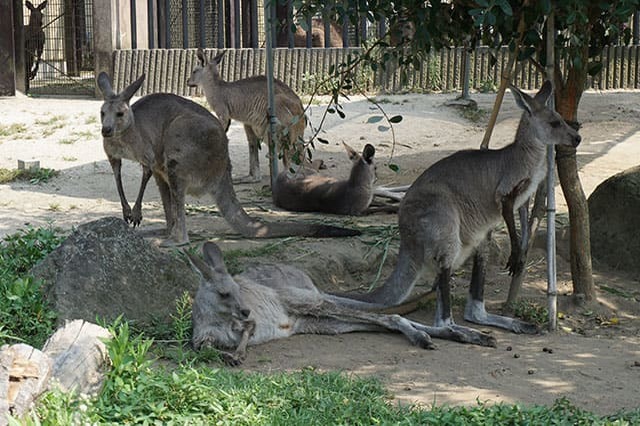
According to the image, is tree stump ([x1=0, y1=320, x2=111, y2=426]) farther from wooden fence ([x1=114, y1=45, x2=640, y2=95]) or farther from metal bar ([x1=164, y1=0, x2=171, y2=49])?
metal bar ([x1=164, y1=0, x2=171, y2=49])

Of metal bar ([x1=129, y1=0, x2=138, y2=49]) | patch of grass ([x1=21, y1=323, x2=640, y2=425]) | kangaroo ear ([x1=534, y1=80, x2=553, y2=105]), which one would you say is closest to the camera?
patch of grass ([x1=21, y1=323, x2=640, y2=425])

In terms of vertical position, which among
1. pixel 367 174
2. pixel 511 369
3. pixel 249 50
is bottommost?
pixel 511 369

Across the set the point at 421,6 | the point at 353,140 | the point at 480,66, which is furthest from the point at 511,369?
the point at 480,66

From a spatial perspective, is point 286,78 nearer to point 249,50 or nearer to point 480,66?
point 249,50

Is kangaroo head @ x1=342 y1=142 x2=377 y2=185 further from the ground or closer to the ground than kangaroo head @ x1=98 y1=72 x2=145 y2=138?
closer to the ground

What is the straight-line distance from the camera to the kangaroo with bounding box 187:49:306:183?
1023 cm

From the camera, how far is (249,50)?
1434 cm

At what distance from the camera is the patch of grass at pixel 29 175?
1002 cm

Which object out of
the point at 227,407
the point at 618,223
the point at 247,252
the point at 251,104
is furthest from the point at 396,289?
the point at 251,104

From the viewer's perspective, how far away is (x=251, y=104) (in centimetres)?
1065

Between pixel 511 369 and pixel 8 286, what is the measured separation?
2.92 metres

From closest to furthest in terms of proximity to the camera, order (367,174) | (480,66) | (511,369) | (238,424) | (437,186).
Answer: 1. (238,424)
2. (511,369)
3. (437,186)
4. (367,174)
5. (480,66)

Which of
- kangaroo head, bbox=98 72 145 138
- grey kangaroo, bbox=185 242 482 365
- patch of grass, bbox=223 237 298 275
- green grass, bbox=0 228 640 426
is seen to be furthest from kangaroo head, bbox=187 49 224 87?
green grass, bbox=0 228 640 426

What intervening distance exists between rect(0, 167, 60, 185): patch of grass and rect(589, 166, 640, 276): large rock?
5.39 m
